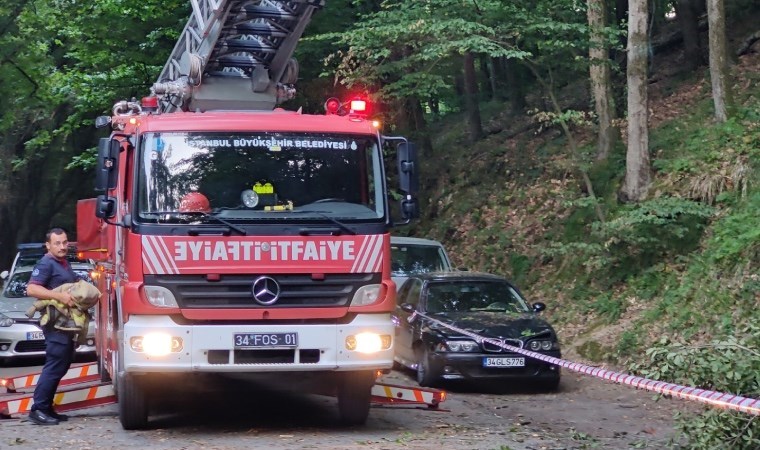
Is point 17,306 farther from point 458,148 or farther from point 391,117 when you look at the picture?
point 458,148

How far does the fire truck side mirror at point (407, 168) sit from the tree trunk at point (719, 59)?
923 cm

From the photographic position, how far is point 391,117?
24625mm

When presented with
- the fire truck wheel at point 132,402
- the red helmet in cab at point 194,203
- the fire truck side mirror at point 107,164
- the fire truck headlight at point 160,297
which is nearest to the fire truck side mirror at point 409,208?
the red helmet in cab at point 194,203

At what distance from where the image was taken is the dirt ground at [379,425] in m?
9.70

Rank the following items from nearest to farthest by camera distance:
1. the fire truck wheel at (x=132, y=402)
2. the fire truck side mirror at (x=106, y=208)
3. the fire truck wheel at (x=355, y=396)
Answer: the fire truck wheel at (x=132, y=402)
the fire truck side mirror at (x=106, y=208)
the fire truck wheel at (x=355, y=396)

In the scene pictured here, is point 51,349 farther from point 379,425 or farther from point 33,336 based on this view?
point 33,336

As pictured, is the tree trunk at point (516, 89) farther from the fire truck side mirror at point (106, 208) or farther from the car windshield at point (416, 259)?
the fire truck side mirror at point (106, 208)

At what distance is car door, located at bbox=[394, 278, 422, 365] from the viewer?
49.4ft

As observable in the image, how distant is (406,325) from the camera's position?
15352 millimetres

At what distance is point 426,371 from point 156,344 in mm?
5478

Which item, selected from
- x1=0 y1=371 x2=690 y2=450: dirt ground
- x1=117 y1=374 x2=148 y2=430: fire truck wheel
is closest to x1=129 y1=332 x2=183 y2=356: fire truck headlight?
x1=117 y1=374 x2=148 y2=430: fire truck wheel

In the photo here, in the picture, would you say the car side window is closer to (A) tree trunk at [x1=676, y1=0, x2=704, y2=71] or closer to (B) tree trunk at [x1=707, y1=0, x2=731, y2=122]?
(B) tree trunk at [x1=707, y1=0, x2=731, y2=122]

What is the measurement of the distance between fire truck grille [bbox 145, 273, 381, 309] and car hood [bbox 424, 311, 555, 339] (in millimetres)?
4389

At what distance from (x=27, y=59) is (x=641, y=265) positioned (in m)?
15.0
